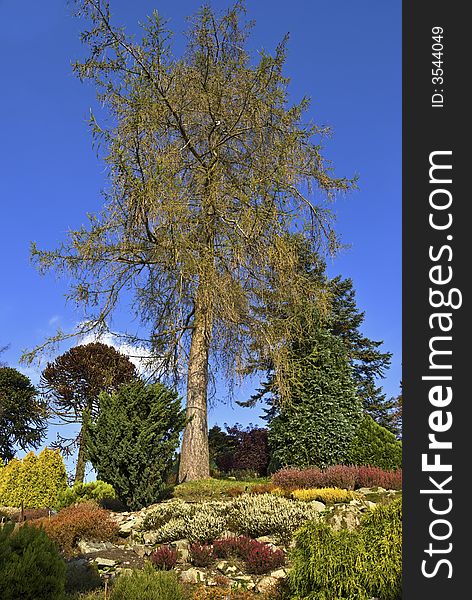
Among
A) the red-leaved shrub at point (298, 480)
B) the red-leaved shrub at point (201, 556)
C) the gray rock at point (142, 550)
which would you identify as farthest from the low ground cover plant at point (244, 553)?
the red-leaved shrub at point (298, 480)

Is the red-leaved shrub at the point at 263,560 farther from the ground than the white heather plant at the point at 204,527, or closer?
closer

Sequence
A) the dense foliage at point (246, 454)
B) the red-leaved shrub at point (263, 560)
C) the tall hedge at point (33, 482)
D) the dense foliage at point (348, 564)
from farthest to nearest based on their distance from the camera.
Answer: the dense foliage at point (246, 454) → the tall hedge at point (33, 482) → the red-leaved shrub at point (263, 560) → the dense foliage at point (348, 564)

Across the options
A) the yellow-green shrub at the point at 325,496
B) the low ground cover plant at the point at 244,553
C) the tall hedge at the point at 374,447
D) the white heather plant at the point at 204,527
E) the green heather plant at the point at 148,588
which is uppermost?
the tall hedge at the point at 374,447

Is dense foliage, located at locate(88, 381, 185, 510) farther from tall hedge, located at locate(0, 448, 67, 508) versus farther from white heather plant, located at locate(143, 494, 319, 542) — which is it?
tall hedge, located at locate(0, 448, 67, 508)

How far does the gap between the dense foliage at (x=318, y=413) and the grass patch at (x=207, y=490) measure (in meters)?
2.49

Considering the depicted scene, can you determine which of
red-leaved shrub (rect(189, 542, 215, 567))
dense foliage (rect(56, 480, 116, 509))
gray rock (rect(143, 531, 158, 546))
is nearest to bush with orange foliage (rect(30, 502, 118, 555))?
gray rock (rect(143, 531, 158, 546))

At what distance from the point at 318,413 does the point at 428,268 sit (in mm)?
11113

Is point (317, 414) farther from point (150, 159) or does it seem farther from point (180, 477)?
point (150, 159)

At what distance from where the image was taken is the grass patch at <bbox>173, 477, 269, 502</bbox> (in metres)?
10.9

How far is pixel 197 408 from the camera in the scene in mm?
14086

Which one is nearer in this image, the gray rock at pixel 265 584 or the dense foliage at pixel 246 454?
the gray rock at pixel 265 584

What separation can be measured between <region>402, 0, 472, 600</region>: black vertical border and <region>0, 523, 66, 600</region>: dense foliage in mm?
2754

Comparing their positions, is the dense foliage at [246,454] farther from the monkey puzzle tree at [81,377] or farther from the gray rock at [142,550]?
the gray rock at [142,550]

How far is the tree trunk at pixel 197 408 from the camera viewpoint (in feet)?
45.1
